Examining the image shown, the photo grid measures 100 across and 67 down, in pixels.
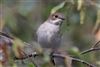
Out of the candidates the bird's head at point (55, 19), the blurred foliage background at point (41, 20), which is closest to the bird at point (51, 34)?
the bird's head at point (55, 19)

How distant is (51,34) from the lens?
11.9ft

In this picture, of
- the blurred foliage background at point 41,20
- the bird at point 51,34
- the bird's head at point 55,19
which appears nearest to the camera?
the bird at point 51,34

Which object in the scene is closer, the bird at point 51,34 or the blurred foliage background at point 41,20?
the bird at point 51,34

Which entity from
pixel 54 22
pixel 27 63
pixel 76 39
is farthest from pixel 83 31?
pixel 27 63

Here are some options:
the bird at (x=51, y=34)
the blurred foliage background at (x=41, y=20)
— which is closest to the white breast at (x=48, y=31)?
the bird at (x=51, y=34)

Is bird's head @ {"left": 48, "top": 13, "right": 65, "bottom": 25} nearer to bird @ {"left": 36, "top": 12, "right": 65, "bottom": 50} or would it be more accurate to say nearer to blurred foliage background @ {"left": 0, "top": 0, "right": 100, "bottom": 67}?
bird @ {"left": 36, "top": 12, "right": 65, "bottom": 50}

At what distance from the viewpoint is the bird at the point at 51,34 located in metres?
3.54

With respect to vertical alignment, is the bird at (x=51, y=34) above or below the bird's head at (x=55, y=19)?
below

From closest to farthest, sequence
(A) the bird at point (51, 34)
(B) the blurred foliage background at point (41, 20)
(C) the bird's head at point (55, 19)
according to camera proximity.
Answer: (A) the bird at point (51, 34)
(C) the bird's head at point (55, 19)
(B) the blurred foliage background at point (41, 20)

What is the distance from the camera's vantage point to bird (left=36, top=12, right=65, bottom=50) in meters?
3.54

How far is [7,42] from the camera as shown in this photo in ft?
7.23

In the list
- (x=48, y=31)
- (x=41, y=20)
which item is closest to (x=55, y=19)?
(x=48, y=31)

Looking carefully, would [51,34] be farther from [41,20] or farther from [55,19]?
[41,20]

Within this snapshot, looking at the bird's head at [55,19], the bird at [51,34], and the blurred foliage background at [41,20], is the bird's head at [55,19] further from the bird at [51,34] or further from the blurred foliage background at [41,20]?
the blurred foliage background at [41,20]
